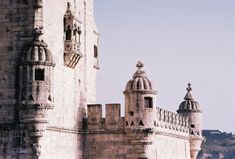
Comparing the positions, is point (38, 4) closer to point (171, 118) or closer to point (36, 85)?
point (36, 85)

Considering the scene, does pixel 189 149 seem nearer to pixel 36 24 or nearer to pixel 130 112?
pixel 130 112

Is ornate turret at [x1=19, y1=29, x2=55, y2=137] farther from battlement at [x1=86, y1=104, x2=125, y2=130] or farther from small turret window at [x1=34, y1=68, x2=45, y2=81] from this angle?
battlement at [x1=86, y1=104, x2=125, y2=130]

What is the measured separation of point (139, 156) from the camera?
33188mm

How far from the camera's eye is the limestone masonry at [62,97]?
28812 millimetres

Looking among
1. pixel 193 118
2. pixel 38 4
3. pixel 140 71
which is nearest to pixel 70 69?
pixel 140 71

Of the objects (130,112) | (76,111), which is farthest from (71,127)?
(130,112)

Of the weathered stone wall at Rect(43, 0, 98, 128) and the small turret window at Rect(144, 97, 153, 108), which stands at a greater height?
the weathered stone wall at Rect(43, 0, 98, 128)

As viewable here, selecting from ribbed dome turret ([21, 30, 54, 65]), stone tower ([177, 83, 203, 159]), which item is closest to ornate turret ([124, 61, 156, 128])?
ribbed dome turret ([21, 30, 54, 65])

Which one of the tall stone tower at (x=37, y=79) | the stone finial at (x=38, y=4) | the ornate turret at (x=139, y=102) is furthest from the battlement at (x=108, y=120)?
the stone finial at (x=38, y=4)

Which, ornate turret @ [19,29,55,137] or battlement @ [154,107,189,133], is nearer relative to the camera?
ornate turret @ [19,29,55,137]

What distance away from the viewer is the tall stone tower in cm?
2867

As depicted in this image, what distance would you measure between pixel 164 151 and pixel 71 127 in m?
7.86

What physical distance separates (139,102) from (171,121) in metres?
6.97

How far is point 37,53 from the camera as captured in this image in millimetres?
28984
